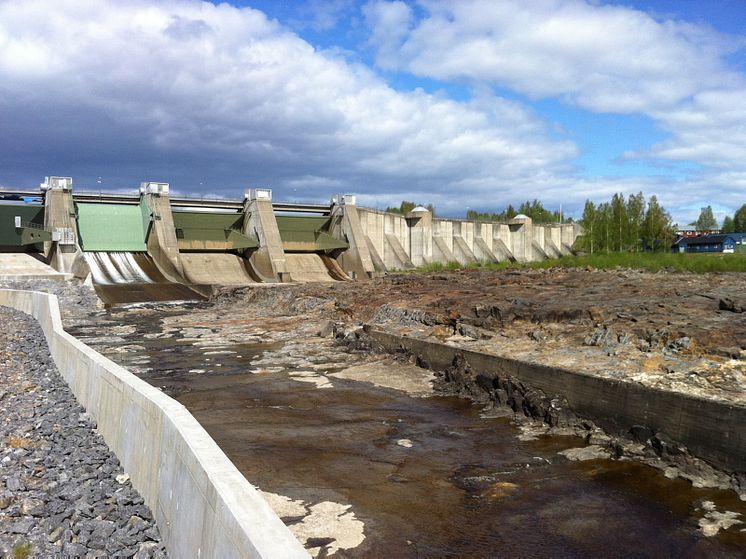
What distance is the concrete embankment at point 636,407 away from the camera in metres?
7.84

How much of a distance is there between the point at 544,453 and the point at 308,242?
122 ft

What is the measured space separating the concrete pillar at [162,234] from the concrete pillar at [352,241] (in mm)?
11509

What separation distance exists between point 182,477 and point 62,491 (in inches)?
101

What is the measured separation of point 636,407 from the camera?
9.18 meters

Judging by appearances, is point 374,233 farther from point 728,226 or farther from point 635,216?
point 728,226

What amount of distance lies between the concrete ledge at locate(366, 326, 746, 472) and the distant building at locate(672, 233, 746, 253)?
78317 millimetres

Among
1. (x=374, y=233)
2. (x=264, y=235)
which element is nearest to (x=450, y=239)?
(x=374, y=233)

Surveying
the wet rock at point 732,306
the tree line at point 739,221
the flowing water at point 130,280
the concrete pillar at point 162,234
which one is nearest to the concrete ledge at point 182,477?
the wet rock at point 732,306

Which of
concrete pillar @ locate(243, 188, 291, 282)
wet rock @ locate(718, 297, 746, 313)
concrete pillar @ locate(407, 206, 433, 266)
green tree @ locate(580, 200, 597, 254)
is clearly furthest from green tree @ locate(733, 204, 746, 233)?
wet rock @ locate(718, 297, 746, 313)

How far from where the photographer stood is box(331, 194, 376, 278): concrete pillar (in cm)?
4388

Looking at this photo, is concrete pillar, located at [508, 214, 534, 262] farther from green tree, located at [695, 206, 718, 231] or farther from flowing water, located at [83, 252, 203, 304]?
green tree, located at [695, 206, 718, 231]

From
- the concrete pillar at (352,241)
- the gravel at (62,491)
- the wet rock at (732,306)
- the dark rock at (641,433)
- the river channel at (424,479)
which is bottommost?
the river channel at (424,479)

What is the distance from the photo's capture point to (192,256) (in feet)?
132

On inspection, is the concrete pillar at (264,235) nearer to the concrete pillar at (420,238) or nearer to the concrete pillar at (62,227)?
the concrete pillar at (62,227)
